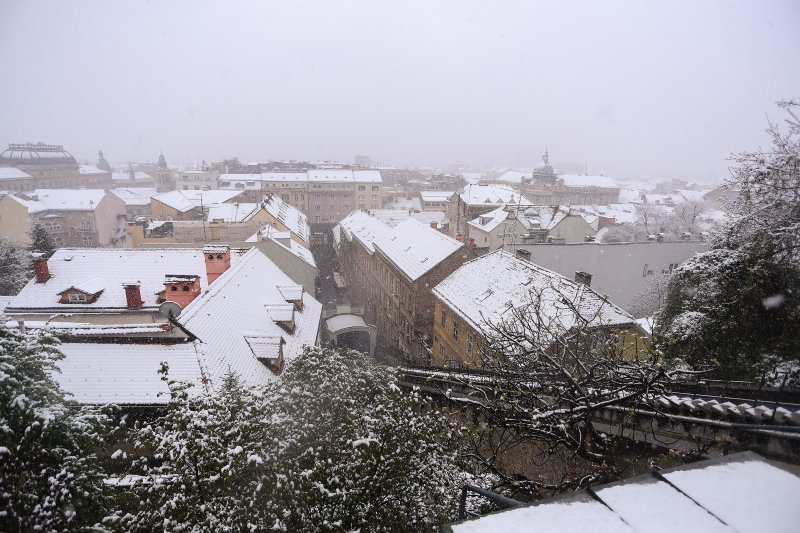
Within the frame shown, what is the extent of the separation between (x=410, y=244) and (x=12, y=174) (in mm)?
114031

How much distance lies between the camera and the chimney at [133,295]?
18953mm

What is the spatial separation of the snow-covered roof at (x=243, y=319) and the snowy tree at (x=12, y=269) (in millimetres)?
22943

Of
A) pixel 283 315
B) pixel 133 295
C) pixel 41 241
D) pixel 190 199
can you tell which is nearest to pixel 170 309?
pixel 283 315

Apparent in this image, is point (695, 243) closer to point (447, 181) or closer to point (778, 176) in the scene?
point (778, 176)

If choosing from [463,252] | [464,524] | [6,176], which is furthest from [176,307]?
[6,176]

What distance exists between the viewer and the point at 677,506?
2.80m

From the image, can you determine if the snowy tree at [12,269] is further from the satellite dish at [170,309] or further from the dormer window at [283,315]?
the satellite dish at [170,309]

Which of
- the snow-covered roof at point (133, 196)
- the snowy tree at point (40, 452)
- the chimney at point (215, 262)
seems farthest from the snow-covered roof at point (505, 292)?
the snow-covered roof at point (133, 196)

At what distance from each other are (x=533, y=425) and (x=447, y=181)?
11579cm

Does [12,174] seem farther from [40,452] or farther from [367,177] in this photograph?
[40,452]

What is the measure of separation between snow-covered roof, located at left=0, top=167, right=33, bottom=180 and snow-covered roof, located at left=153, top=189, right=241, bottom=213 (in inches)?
2389

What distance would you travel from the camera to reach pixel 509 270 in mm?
20531

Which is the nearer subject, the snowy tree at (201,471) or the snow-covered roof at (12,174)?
the snowy tree at (201,471)

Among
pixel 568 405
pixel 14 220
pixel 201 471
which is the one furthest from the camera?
pixel 14 220
